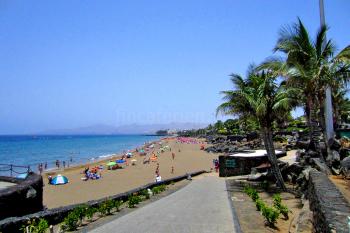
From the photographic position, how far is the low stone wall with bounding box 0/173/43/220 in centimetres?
1250

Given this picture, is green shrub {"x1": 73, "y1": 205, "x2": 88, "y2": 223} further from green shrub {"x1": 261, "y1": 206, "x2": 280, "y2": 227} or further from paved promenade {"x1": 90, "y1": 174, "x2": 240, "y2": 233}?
green shrub {"x1": 261, "y1": 206, "x2": 280, "y2": 227}

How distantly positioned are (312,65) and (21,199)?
1198cm

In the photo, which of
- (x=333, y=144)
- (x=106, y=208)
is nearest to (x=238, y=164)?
(x=333, y=144)

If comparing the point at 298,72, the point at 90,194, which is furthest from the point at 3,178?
the point at 298,72

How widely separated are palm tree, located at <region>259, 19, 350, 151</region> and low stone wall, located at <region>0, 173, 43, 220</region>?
34.7 feet

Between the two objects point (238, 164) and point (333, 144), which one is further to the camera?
point (238, 164)

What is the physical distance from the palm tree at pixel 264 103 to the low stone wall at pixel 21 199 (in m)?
9.01

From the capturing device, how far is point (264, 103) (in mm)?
16828

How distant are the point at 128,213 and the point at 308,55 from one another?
30.6ft

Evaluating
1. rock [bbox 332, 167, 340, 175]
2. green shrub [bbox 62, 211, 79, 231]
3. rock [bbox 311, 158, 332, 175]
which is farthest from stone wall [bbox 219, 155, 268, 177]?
green shrub [bbox 62, 211, 79, 231]

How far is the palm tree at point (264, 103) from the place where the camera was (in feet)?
54.5

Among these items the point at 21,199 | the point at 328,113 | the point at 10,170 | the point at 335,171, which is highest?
the point at 328,113

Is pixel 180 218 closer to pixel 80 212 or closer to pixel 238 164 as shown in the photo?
pixel 80 212

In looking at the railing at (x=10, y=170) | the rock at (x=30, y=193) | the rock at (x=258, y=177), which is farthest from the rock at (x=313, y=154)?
the railing at (x=10, y=170)
